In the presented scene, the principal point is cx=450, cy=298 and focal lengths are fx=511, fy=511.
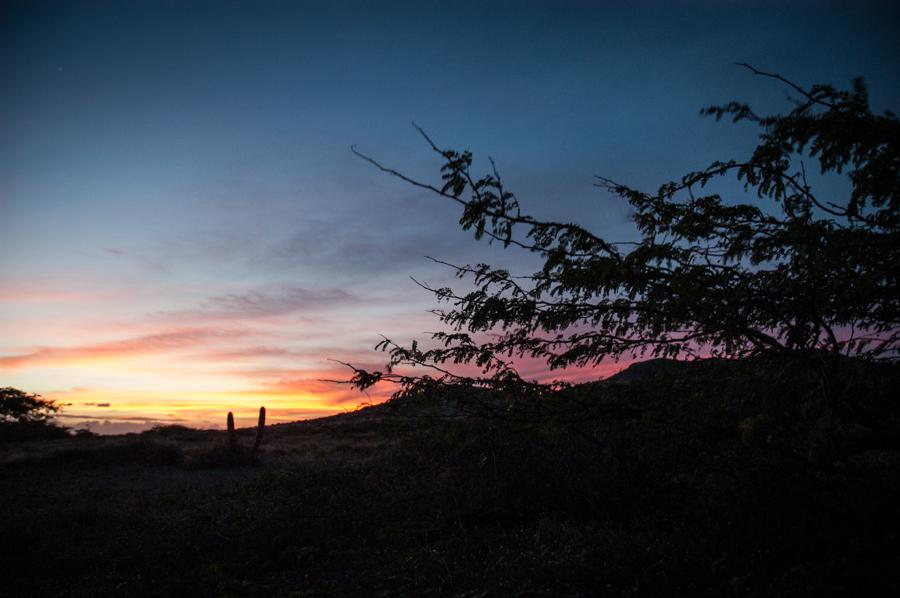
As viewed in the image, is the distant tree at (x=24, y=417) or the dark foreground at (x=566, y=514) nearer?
the dark foreground at (x=566, y=514)

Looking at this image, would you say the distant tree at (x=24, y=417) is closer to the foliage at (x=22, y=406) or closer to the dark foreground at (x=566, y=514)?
the foliage at (x=22, y=406)

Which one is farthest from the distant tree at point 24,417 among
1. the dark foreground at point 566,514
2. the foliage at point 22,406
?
the dark foreground at point 566,514

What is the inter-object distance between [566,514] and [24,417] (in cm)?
3512

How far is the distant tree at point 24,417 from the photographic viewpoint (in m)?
29.2

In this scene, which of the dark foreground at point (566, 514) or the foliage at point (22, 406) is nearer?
the dark foreground at point (566, 514)

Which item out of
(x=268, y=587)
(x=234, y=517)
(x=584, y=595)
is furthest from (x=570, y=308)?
(x=234, y=517)

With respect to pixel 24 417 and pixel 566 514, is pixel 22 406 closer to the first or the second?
pixel 24 417

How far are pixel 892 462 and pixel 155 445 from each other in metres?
24.8

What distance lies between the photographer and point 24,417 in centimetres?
3038

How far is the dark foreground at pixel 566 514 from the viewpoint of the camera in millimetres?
4699

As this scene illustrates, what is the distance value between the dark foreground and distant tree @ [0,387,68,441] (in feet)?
72.9

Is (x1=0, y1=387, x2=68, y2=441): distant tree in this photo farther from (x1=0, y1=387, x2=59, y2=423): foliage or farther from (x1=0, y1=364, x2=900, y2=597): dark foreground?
(x1=0, y1=364, x2=900, y2=597): dark foreground

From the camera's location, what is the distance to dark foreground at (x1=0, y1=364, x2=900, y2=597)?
4.70 metres

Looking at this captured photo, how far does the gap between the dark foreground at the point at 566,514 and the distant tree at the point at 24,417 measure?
2223 centimetres
